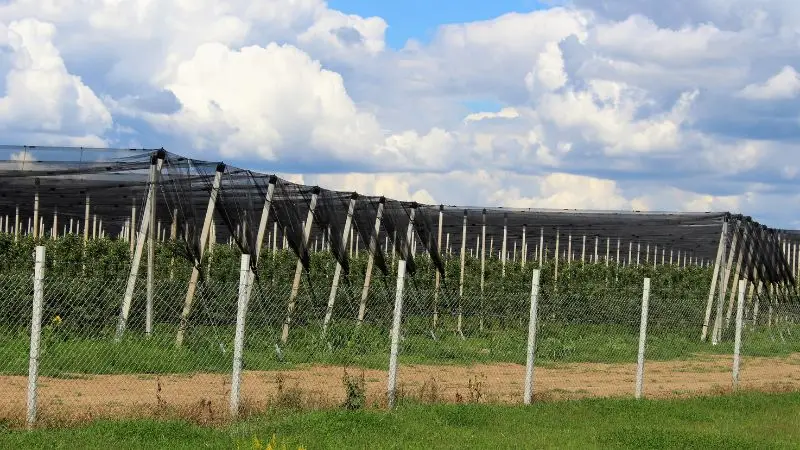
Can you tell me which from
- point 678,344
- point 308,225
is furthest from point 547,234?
point 308,225

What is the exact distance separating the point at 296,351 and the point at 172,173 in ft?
11.9

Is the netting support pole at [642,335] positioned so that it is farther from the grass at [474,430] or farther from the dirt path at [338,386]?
the dirt path at [338,386]

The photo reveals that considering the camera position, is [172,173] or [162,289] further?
[162,289]

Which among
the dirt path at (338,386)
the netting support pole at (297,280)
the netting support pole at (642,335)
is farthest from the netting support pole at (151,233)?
the netting support pole at (642,335)

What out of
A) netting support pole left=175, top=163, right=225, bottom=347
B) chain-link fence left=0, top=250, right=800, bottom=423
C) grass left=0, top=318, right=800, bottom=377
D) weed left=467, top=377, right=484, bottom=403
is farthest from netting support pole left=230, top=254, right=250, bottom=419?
netting support pole left=175, top=163, right=225, bottom=347

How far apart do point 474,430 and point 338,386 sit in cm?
443

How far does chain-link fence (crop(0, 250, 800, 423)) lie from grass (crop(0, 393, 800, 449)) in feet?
2.24

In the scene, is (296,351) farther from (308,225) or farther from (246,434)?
(246,434)

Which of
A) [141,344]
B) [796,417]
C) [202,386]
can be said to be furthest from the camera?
[141,344]

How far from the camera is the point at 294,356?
688 inches

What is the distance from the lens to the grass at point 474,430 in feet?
28.4

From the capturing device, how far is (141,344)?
52.5 ft

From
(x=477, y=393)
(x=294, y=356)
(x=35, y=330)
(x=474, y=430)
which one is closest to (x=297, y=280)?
(x=294, y=356)

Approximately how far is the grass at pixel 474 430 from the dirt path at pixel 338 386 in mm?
685
